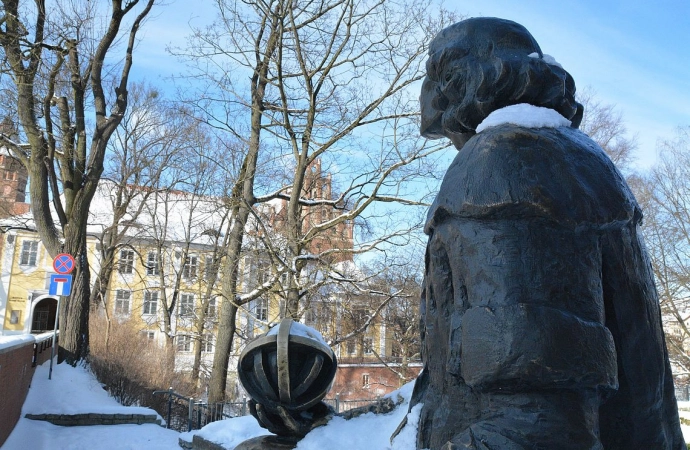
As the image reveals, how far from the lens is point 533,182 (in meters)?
1.28

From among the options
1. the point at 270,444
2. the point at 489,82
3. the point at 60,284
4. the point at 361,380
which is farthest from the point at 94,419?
the point at 361,380

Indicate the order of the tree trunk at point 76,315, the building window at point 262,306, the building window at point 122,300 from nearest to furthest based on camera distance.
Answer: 1. the tree trunk at point 76,315
2. the building window at point 262,306
3. the building window at point 122,300

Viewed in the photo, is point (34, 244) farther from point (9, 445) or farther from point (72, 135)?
point (9, 445)

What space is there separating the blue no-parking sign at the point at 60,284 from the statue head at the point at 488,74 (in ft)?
45.1

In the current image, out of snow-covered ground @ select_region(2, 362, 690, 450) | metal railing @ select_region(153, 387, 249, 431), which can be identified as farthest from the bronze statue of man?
metal railing @ select_region(153, 387, 249, 431)

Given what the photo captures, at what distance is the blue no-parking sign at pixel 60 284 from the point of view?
45.0 feet

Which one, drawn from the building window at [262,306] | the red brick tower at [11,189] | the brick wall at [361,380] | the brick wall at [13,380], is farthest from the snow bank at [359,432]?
the brick wall at [361,380]

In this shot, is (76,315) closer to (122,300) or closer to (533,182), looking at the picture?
(533,182)

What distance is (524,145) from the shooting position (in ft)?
4.44

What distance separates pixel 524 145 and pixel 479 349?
17.9 inches

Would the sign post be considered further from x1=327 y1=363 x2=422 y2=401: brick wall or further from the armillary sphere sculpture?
x1=327 y1=363 x2=422 y2=401: brick wall

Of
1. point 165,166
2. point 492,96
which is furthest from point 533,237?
point 165,166

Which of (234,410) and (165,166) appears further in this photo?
(165,166)

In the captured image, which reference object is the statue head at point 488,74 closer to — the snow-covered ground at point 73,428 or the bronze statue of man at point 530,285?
the bronze statue of man at point 530,285
